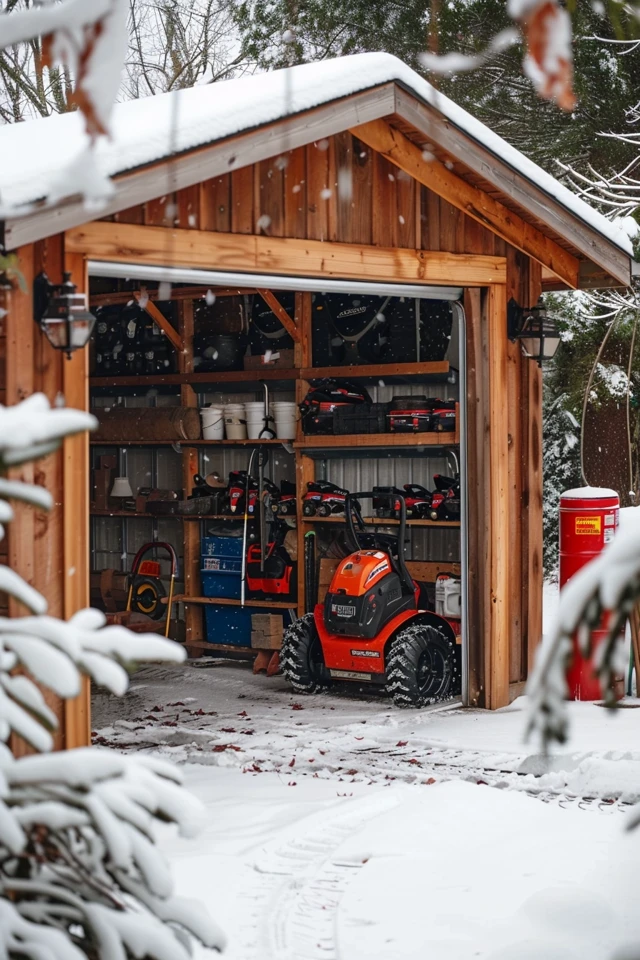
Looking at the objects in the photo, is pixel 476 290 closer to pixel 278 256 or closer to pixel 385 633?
pixel 278 256

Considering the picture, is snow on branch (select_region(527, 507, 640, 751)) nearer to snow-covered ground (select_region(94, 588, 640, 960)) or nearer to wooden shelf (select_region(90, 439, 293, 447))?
snow-covered ground (select_region(94, 588, 640, 960))

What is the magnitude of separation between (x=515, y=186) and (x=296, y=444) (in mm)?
3025

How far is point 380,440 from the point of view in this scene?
9.04 meters

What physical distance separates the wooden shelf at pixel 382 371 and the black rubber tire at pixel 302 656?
202cm

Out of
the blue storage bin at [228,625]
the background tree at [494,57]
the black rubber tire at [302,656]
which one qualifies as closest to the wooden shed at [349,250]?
the blue storage bin at [228,625]

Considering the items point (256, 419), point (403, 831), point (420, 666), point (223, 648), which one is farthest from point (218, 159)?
point (223, 648)

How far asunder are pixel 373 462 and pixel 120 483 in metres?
2.60

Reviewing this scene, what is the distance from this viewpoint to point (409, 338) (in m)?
9.52

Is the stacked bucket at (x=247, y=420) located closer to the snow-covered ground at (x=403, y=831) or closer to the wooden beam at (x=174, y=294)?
the wooden beam at (x=174, y=294)

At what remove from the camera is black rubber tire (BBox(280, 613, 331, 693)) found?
27.5 feet

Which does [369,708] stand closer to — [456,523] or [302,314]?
[456,523]

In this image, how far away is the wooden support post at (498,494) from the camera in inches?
301

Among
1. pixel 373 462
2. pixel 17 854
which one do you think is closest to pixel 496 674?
pixel 373 462

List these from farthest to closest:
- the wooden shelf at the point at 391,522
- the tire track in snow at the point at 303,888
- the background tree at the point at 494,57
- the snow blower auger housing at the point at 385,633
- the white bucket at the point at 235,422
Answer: the background tree at the point at 494,57 → the white bucket at the point at 235,422 → the wooden shelf at the point at 391,522 → the snow blower auger housing at the point at 385,633 → the tire track in snow at the point at 303,888
